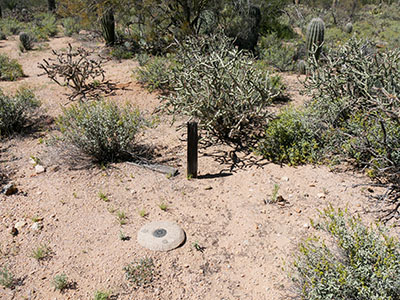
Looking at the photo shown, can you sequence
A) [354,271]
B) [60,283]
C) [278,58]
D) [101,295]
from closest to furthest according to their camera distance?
[354,271], [101,295], [60,283], [278,58]

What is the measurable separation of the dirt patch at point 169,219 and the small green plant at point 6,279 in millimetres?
65

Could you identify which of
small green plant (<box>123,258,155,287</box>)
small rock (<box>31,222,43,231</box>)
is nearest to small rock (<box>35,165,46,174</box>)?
small rock (<box>31,222,43,231</box>)

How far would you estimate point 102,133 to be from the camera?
180 inches

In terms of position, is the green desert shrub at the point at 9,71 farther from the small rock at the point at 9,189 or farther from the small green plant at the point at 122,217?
the small green plant at the point at 122,217

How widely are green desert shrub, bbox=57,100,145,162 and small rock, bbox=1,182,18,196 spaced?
2.84ft

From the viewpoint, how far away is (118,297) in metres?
2.79

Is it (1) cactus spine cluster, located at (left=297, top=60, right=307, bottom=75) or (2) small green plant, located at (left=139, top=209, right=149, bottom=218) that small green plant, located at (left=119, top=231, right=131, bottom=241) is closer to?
(2) small green plant, located at (left=139, top=209, right=149, bottom=218)

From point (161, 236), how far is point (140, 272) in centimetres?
46

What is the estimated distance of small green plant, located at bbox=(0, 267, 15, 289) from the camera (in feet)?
9.38

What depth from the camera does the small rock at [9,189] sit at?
4.08 m

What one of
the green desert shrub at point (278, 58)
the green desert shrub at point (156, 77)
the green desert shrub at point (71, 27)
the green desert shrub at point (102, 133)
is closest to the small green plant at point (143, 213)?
the green desert shrub at point (102, 133)

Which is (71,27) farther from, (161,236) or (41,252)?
(161,236)

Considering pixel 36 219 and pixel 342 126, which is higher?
pixel 342 126

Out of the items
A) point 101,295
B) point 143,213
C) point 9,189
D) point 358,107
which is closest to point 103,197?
point 143,213
